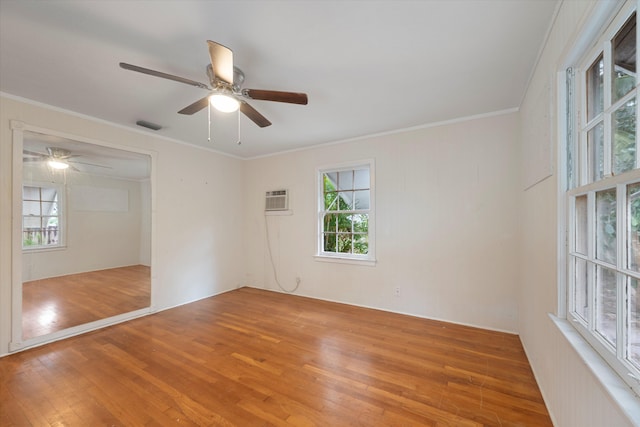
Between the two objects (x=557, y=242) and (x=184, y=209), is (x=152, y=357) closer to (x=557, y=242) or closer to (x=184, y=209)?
(x=184, y=209)

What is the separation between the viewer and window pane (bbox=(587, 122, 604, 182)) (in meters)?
1.13

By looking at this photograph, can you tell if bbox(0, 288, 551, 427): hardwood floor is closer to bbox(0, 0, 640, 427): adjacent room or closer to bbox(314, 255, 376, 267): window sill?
bbox(0, 0, 640, 427): adjacent room

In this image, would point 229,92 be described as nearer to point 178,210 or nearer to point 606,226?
point 606,226

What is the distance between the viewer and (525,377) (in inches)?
77.2

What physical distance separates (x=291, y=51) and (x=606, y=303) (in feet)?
7.36

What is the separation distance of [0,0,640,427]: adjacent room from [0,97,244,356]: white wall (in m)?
0.03

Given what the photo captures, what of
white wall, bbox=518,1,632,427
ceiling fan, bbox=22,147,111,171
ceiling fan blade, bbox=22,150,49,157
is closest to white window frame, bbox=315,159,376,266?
white wall, bbox=518,1,632,427

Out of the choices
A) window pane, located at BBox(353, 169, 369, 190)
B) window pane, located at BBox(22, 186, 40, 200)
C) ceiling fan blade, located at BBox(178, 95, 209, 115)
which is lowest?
window pane, located at BBox(22, 186, 40, 200)

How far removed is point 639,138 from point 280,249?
4.10 metres

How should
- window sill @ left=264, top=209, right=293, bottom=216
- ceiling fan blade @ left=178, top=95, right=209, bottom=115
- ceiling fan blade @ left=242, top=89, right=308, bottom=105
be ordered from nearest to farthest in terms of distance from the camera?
ceiling fan blade @ left=242, top=89, right=308, bottom=105 < ceiling fan blade @ left=178, top=95, right=209, bottom=115 < window sill @ left=264, top=209, right=293, bottom=216

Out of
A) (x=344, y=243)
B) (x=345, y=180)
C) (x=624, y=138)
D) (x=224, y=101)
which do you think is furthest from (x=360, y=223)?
(x=624, y=138)

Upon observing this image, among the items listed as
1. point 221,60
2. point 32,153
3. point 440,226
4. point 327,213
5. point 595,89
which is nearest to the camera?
point 595,89

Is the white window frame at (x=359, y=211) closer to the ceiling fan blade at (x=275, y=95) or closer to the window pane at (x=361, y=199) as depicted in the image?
the window pane at (x=361, y=199)

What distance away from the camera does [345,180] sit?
3.91 metres
